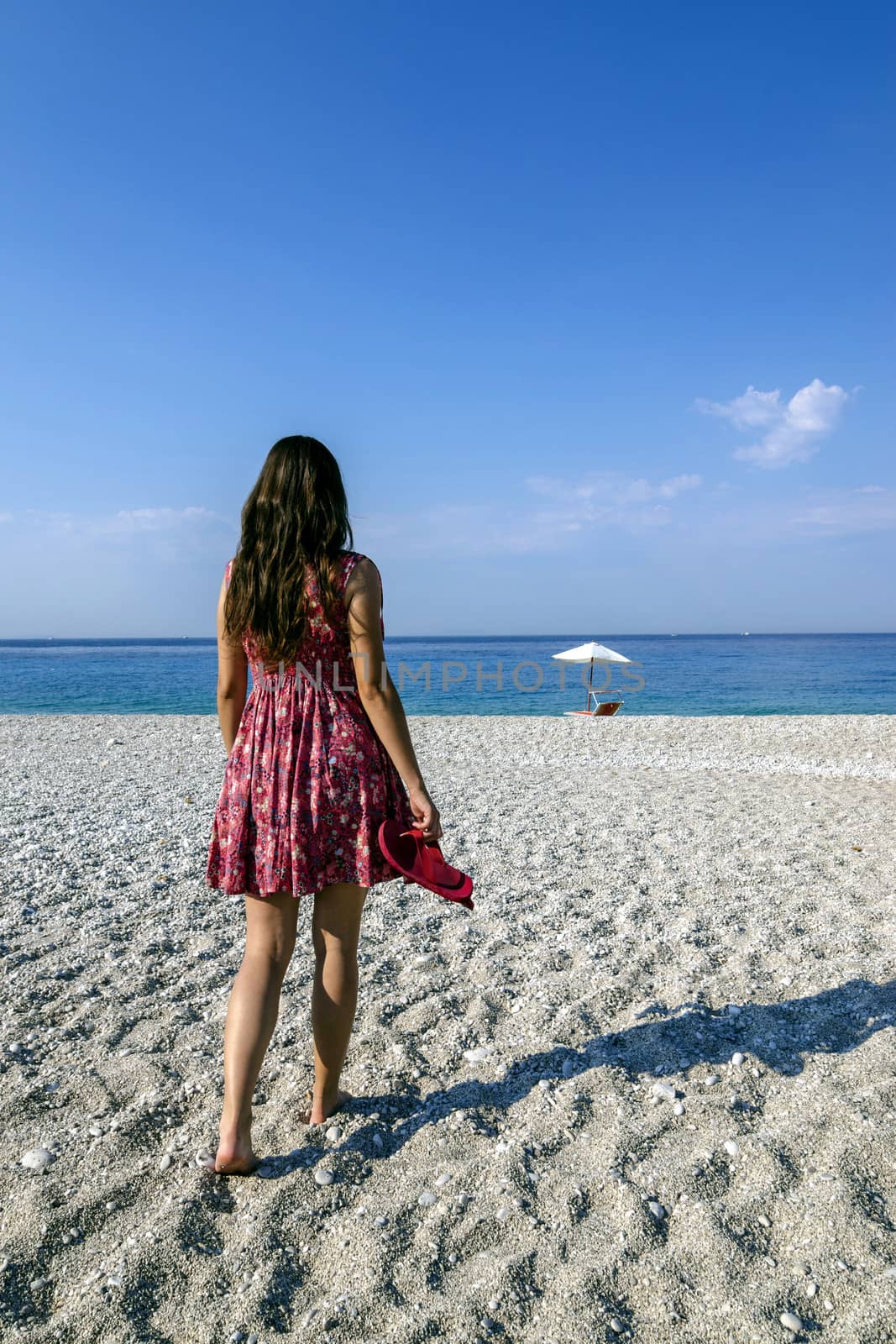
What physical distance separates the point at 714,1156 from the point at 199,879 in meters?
3.78

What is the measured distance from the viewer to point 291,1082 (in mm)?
2906

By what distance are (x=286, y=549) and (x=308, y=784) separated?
2.26 feet

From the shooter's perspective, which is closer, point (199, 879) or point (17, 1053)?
point (17, 1053)

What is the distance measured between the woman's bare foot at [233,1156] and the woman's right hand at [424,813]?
1.03 m

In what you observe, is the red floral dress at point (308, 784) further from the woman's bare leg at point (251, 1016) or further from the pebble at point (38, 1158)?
the pebble at point (38, 1158)

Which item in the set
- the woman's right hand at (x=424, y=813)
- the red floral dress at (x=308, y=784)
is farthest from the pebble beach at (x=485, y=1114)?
the woman's right hand at (x=424, y=813)

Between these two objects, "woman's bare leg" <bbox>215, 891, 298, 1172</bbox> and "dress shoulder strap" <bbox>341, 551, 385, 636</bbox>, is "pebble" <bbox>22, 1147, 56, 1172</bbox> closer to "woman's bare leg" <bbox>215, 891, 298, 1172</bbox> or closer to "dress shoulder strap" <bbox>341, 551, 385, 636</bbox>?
"woman's bare leg" <bbox>215, 891, 298, 1172</bbox>

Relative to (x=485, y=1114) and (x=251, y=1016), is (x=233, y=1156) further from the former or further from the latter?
(x=485, y=1114)

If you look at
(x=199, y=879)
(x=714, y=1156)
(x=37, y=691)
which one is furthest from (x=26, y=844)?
(x=37, y=691)

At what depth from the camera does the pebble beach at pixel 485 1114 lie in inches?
75.2

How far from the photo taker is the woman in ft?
7.64

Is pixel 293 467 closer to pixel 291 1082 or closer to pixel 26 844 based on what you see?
pixel 291 1082

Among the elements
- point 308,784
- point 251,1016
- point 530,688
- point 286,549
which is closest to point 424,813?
point 308,784

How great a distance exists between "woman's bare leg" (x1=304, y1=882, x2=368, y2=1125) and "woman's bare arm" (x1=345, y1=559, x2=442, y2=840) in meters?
0.32
